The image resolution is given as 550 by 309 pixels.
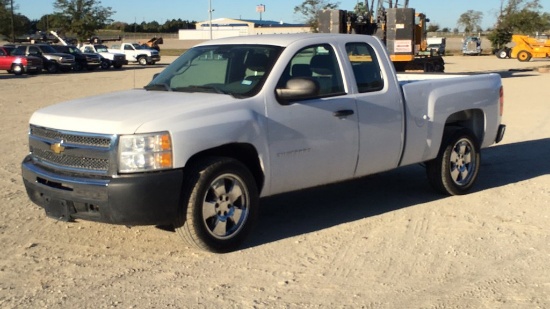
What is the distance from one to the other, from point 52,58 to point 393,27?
71.4ft

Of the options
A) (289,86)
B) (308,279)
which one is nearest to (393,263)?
(308,279)

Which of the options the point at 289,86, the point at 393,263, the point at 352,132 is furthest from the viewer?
the point at 352,132

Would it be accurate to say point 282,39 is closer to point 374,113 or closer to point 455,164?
point 374,113

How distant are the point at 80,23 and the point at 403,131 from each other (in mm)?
67000

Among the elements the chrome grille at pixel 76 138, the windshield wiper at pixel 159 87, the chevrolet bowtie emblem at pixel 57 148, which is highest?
the windshield wiper at pixel 159 87

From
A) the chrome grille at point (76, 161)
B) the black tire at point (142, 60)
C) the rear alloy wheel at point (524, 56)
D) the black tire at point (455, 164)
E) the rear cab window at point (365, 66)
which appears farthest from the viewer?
the black tire at point (142, 60)

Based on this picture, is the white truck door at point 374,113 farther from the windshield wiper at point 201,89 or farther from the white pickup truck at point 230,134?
the windshield wiper at point 201,89

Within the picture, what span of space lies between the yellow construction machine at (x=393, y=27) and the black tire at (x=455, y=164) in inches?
762

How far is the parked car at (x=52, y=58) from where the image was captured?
39344 millimetres

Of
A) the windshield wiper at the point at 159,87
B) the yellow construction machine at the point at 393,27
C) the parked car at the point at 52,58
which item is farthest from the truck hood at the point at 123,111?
the parked car at the point at 52,58

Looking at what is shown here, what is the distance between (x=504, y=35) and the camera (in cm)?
6356

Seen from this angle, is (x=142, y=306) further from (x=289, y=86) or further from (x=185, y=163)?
(x=289, y=86)

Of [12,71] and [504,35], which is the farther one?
[504,35]

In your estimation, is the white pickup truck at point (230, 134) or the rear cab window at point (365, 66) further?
the rear cab window at point (365, 66)
